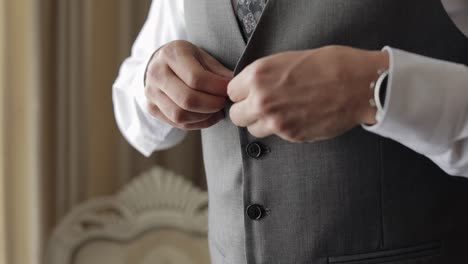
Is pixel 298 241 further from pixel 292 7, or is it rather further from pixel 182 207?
pixel 182 207

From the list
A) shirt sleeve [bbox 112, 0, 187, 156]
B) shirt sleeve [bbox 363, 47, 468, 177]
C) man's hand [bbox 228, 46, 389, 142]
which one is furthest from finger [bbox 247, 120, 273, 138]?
shirt sleeve [bbox 112, 0, 187, 156]

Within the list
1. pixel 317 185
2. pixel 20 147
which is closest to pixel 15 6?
pixel 20 147

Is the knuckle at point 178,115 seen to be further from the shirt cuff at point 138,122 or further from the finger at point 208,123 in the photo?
the shirt cuff at point 138,122

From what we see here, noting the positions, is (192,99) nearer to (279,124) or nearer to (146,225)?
(279,124)

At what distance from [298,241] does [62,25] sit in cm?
92

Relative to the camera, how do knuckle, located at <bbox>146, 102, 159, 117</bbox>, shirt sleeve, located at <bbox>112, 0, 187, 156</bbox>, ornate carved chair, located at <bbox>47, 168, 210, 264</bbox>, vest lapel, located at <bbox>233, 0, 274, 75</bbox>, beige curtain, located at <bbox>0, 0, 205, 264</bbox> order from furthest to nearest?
ornate carved chair, located at <bbox>47, 168, 210, 264</bbox>
beige curtain, located at <bbox>0, 0, 205, 264</bbox>
shirt sleeve, located at <bbox>112, 0, 187, 156</bbox>
knuckle, located at <bbox>146, 102, 159, 117</bbox>
vest lapel, located at <bbox>233, 0, 274, 75</bbox>

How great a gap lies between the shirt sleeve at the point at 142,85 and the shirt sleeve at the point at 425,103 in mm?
467

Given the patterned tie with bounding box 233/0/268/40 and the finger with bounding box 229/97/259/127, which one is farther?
the patterned tie with bounding box 233/0/268/40

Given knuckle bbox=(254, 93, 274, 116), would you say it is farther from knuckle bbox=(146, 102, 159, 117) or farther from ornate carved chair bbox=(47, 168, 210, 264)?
ornate carved chair bbox=(47, 168, 210, 264)

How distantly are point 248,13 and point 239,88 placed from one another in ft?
0.55

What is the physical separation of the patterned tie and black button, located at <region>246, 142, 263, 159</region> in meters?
0.15

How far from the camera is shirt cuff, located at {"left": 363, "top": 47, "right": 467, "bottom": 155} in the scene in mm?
674

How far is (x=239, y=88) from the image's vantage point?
719 mm

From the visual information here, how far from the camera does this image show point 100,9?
155 centimetres
